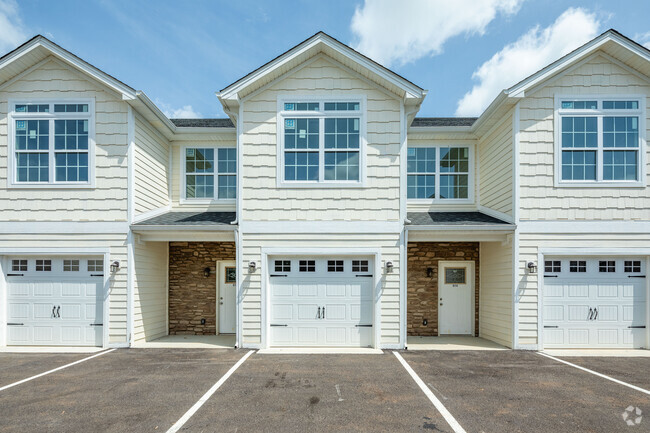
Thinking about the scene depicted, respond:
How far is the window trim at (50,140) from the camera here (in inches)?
334

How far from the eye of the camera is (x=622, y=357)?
768 cm

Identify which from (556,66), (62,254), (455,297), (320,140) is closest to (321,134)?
(320,140)

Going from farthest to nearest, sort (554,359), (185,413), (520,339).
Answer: (520,339) → (554,359) → (185,413)

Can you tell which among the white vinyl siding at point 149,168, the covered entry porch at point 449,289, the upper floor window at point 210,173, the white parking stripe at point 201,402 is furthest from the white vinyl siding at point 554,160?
the white vinyl siding at point 149,168

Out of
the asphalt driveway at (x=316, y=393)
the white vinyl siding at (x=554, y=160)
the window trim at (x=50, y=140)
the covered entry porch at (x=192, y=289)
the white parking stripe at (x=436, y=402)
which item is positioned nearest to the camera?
the white parking stripe at (x=436, y=402)

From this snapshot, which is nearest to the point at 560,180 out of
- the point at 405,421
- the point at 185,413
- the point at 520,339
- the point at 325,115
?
the point at 520,339

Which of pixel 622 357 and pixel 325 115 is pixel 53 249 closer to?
pixel 325 115

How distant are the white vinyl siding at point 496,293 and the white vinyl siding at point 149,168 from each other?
8.74 metres

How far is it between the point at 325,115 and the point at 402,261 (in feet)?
12.5

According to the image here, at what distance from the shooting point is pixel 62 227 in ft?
27.8

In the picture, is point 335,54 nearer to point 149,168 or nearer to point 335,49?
point 335,49

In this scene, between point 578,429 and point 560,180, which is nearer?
point 578,429

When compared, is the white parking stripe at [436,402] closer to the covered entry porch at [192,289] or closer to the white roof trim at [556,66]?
the covered entry porch at [192,289]

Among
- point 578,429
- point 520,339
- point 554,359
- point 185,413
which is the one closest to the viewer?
point 578,429
